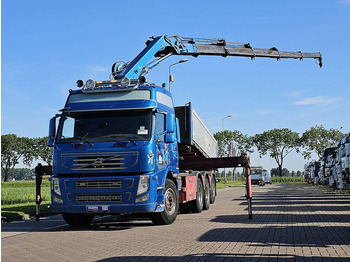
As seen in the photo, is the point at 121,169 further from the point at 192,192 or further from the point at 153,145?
the point at 192,192

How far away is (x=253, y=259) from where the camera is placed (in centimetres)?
723

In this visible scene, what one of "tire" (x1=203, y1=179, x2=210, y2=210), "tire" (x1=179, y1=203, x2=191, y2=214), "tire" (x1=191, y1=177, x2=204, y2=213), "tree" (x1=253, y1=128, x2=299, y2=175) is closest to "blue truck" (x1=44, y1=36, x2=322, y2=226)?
"tire" (x1=191, y1=177, x2=204, y2=213)

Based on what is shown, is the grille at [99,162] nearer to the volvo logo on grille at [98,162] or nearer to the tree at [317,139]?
the volvo logo on grille at [98,162]

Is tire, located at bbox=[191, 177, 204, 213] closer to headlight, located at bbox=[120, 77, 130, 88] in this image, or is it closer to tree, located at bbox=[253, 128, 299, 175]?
headlight, located at bbox=[120, 77, 130, 88]

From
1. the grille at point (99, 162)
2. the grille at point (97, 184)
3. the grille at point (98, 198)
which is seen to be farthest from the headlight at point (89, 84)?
the grille at point (98, 198)

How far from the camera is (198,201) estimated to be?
16688 mm

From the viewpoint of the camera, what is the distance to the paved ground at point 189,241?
771 centimetres

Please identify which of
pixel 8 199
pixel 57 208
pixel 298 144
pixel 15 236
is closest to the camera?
pixel 15 236

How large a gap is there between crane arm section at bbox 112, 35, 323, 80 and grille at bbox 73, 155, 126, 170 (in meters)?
4.44

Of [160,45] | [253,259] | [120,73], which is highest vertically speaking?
[160,45]

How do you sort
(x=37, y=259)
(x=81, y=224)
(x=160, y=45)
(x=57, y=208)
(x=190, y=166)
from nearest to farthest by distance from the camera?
(x=37, y=259), (x=57, y=208), (x=81, y=224), (x=190, y=166), (x=160, y=45)

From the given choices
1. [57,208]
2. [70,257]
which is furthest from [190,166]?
[70,257]

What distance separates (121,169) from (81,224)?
275 centimetres

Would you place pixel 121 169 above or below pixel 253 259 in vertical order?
above
